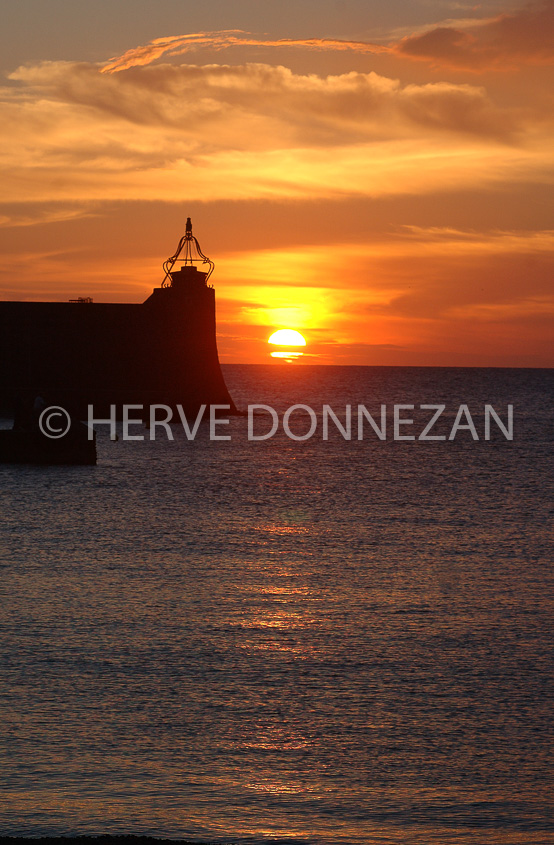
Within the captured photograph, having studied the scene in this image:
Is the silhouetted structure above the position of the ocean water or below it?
above

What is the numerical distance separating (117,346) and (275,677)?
222ft

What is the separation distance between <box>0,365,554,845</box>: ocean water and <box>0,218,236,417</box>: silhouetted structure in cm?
4706

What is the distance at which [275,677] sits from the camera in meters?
13.0

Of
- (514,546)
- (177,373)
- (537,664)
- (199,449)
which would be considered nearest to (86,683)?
(537,664)

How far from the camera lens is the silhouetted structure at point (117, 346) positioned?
76812 millimetres

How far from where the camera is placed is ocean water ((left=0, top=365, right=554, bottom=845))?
875 centimetres

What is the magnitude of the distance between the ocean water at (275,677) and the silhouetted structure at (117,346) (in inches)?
1853

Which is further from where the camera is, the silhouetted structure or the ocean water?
the silhouetted structure

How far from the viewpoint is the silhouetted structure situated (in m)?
76.8

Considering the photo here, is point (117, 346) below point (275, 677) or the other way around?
the other way around

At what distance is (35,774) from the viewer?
9273 mm

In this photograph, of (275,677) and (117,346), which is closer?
(275,677)

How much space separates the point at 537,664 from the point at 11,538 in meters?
15.9

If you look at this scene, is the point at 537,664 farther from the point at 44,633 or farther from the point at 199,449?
the point at 199,449
